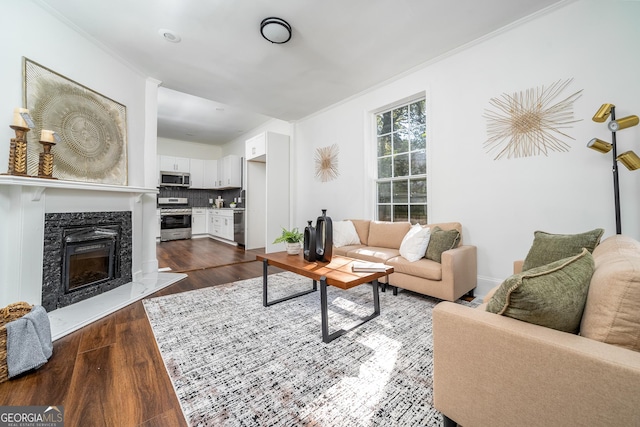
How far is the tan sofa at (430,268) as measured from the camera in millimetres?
2406

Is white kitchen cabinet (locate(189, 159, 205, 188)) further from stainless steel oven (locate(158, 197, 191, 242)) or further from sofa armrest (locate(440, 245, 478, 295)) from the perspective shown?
sofa armrest (locate(440, 245, 478, 295))

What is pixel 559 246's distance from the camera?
64.9 inches

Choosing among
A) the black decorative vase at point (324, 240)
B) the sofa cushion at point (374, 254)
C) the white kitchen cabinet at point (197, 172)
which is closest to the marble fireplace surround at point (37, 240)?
the black decorative vase at point (324, 240)

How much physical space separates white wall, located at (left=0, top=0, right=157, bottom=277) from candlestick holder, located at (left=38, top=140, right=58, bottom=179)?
0.67ft

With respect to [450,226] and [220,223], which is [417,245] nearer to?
[450,226]

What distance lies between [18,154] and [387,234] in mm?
3742

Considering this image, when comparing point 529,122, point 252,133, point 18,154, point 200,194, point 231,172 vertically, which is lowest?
point 18,154

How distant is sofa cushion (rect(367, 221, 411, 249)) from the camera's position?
10.9ft

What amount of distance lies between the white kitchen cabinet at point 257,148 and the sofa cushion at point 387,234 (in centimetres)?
298

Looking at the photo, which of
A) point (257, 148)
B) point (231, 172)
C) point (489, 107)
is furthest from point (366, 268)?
point (231, 172)

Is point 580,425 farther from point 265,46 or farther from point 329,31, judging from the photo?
point 265,46


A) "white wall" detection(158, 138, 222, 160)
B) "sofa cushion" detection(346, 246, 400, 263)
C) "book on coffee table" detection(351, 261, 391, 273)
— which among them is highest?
"white wall" detection(158, 138, 222, 160)

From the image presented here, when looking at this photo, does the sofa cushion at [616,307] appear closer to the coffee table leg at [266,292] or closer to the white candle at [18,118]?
the coffee table leg at [266,292]

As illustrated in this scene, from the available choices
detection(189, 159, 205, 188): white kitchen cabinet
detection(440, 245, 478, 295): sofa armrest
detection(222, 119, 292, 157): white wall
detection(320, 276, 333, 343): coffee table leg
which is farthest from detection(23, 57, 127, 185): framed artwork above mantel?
detection(189, 159, 205, 188): white kitchen cabinet
